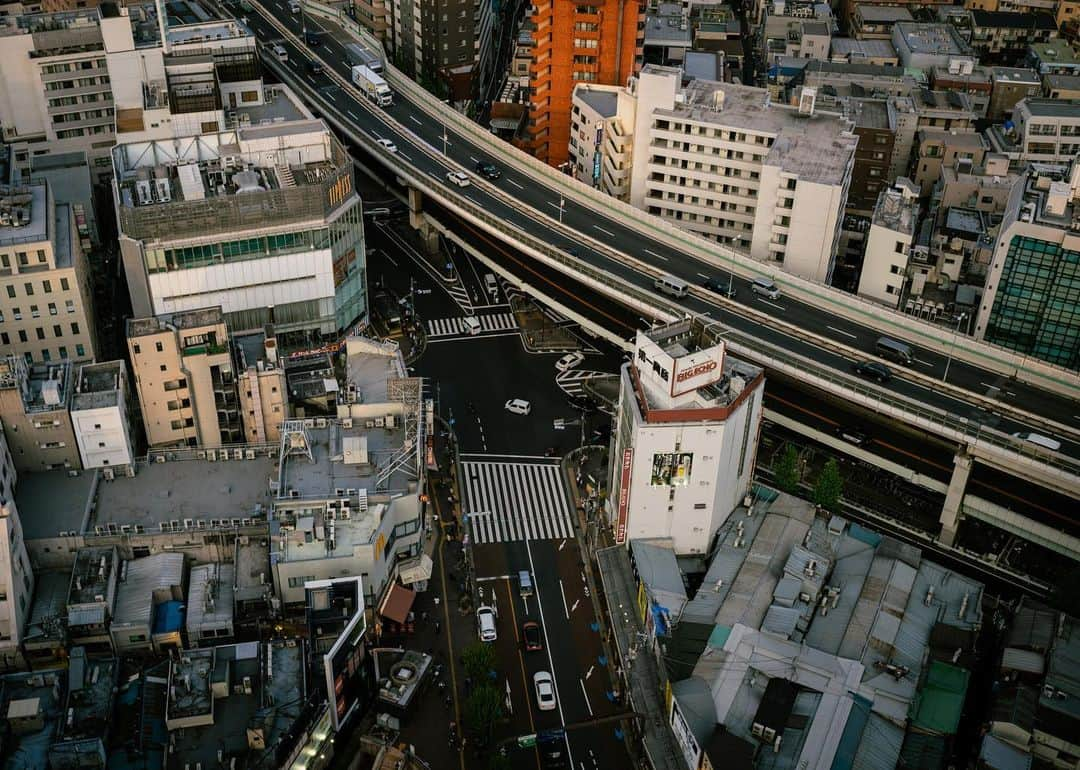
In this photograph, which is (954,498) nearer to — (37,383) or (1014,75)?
(37,383)

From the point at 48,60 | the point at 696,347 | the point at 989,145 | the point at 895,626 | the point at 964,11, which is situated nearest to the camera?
the point at 895,626

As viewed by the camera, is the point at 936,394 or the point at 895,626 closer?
the point at 895,626

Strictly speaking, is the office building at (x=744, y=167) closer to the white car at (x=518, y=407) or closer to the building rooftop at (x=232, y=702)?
the white car at (x=518, y=407)

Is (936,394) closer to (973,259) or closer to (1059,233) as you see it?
(1059,233)

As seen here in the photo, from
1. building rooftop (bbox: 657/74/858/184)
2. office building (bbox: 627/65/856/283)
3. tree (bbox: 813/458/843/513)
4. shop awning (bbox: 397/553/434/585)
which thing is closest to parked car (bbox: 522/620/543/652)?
shop awning (bbox: 397/553/434/585)

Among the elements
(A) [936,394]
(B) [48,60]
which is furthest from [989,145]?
(B) [48,60]

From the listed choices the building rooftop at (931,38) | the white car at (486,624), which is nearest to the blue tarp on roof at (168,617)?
the white car at (486,624)
